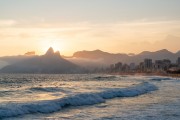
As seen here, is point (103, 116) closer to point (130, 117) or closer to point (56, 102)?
point (130, 117)

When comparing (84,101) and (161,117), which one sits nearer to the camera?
(161,117)

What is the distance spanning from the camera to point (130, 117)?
865 inches

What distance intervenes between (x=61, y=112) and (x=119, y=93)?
17211 mm

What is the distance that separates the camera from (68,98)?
1219 inches

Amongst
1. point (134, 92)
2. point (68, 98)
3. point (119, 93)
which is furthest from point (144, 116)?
point (134, 92)

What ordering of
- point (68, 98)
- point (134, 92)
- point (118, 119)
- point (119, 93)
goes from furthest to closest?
point (134, 92) < point (119, 93) < point (68, 98) < point (118, 119)

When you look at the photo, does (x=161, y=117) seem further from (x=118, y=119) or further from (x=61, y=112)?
(x=61, y=112)

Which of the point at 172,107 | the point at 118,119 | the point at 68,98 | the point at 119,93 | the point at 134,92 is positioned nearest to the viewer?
the point at 118,119

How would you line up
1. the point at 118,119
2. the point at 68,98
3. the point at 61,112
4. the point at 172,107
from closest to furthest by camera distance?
1. the point at 118,119
2. the point at 61,112
3. the point at 172,107
4. the point at 68,98

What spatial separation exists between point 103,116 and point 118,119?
1.40m

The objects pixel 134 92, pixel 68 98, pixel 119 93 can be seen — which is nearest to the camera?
pixel 68 98

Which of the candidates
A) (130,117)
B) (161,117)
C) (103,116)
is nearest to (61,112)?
(103,116)

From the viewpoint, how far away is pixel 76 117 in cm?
2184

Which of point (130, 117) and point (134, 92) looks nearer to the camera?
point (130, 117)
